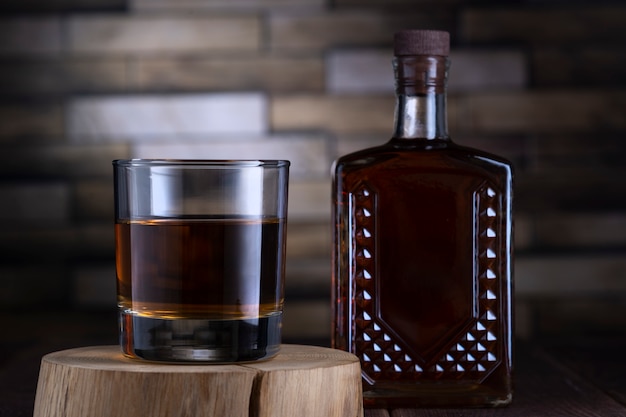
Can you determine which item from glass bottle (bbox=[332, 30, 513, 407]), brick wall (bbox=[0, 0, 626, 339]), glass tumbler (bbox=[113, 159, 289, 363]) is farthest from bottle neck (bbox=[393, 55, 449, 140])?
brick wall (bbox=[0, 0, 626, 339])

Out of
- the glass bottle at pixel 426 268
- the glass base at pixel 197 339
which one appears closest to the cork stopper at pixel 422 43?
the glass bottle at pixel 426 268

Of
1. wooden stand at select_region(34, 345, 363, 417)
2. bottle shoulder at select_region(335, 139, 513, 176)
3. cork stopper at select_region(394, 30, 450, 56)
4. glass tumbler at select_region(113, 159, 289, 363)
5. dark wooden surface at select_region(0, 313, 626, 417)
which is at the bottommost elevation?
dark wooden surface at select_region(0, 313, 626, 417)

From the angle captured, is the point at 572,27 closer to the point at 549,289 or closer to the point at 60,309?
the point at 549,289

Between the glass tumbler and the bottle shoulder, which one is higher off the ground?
the bottle shoulder

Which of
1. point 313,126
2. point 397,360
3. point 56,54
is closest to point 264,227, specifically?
point 397,360

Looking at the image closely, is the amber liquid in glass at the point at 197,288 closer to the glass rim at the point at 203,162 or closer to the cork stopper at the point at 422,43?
the glass rim at the point at 203,162

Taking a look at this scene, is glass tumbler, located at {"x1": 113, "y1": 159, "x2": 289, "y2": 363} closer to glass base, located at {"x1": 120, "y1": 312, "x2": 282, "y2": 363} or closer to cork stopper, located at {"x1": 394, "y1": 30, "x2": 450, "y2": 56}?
glass base, located at {"x1": 120, "y1": 312, "x2": 282, "y2": 363}
